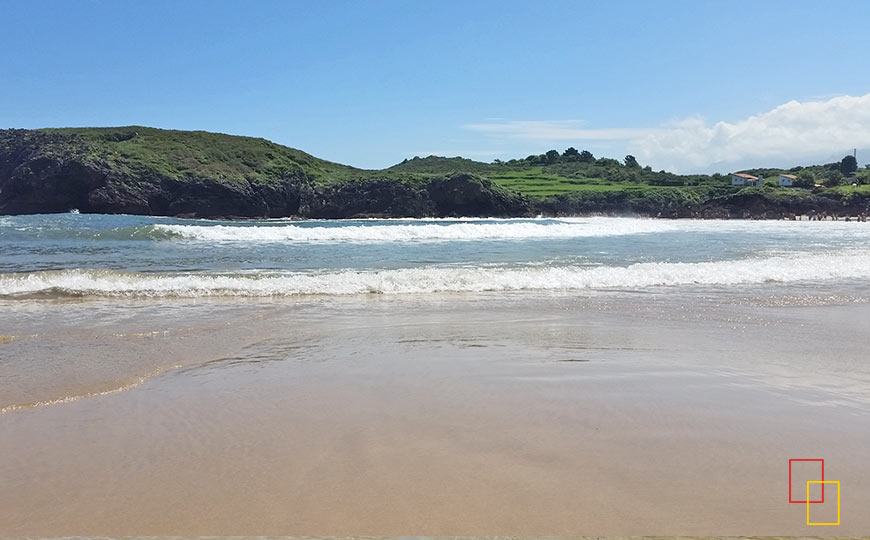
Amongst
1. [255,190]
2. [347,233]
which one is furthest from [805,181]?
[347,233]

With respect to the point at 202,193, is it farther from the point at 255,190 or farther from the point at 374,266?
the point at 374,266

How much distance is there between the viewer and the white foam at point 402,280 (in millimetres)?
11602

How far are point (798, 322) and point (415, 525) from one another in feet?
24.3

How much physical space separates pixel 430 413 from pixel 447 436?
19.4 inches

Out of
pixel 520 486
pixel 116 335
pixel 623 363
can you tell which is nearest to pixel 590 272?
pixel 623 363

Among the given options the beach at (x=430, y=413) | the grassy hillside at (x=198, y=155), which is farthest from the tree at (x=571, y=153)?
the beach at (x=430, y=413)

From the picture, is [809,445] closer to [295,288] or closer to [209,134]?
[295,288]

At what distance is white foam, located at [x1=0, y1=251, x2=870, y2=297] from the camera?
11.6 metres

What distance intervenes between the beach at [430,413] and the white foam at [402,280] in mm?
589

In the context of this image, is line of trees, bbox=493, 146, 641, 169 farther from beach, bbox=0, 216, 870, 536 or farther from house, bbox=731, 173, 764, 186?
beach, bbox=0, 216, 870, 536

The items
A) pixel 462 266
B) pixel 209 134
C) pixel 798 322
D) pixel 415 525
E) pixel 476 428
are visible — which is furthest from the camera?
pixel 209 134

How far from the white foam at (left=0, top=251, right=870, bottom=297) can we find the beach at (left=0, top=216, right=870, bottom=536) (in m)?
0.59

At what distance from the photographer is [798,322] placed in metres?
8.33

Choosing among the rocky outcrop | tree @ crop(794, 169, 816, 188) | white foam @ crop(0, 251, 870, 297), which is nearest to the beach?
white foam @ crop(0, 251, 870, 297)
